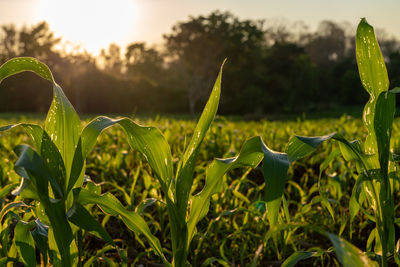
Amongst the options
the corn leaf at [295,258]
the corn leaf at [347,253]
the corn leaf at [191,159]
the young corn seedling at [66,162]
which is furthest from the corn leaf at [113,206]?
the corn leaf at [347,253]

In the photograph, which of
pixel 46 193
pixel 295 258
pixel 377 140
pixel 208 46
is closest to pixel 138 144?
pixel 46 193

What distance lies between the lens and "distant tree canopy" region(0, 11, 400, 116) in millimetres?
29266

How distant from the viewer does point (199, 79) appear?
30.2 metres

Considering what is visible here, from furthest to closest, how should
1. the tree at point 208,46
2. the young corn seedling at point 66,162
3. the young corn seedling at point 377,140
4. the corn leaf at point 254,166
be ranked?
the tree at point 208,46 < the young corn seedling at point 377,140 < the young corn seedling at point 66,162 < the corn leaf at point 254,166

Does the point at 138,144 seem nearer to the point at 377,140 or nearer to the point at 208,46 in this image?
the point at 377,140

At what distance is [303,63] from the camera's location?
3139cm

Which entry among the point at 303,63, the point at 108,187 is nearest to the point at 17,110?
the point at 303,63

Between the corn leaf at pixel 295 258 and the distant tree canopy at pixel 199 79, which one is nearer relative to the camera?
the corn leaf at pixel 295 258

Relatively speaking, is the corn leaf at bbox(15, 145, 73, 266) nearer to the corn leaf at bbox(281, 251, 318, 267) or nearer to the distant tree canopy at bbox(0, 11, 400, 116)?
the corn leaf at bbox(281, 251, 318, 267)

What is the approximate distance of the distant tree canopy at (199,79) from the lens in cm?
2927

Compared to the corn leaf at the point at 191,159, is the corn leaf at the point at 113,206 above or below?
below

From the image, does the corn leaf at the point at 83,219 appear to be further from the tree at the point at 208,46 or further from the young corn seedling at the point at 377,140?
the tree at the point at 208,46

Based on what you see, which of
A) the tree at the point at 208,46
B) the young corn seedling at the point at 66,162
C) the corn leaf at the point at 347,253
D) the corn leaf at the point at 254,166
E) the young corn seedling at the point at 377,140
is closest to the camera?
the corn leaf at the point at 347,253

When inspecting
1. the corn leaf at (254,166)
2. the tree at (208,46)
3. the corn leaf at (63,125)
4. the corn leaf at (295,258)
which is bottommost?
the corn leaf at (295,258)
